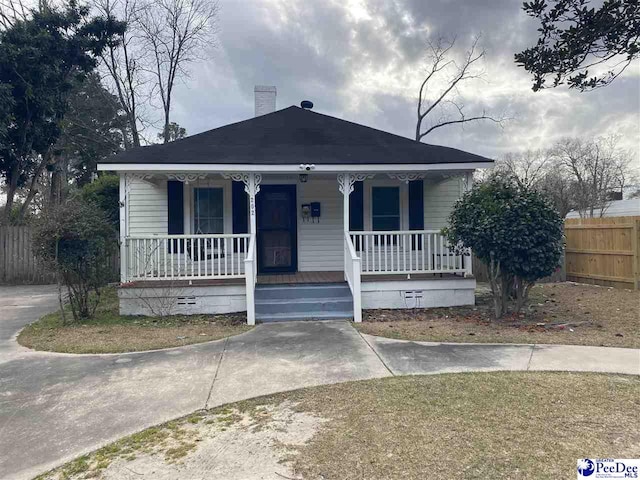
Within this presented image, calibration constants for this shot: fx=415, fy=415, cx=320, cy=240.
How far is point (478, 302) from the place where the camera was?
28.6ft

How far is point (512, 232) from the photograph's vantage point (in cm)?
649

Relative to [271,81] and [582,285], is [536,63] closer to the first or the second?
[582,285]

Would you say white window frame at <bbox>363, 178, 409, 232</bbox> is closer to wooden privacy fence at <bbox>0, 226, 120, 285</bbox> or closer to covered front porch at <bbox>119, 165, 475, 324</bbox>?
covered front porch at <bbox>119, 165, 475, 324</bbox>

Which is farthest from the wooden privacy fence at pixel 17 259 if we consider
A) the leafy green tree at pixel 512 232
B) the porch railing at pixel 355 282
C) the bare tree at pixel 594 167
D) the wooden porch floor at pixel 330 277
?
the bare tree at pixel 594 167

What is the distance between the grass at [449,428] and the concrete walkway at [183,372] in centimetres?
29

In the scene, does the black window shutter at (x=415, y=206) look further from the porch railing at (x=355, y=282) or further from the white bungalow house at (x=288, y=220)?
the porch railing at (x=355, y=282)

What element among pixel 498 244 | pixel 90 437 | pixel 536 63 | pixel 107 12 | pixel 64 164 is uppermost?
pixel 107 12

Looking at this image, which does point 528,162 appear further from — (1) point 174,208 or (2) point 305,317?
(2) point 305,317

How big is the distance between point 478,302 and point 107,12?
2124 cm

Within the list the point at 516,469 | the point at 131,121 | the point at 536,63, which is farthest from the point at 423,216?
the point at 131,121

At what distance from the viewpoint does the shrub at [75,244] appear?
6.72m

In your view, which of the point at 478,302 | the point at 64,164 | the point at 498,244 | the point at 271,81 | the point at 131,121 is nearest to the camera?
the point at 498,244

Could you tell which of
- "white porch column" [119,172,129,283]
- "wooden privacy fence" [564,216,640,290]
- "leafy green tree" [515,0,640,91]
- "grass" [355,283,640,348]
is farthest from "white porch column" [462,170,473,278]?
"white porch column" [119,172,129,283]
